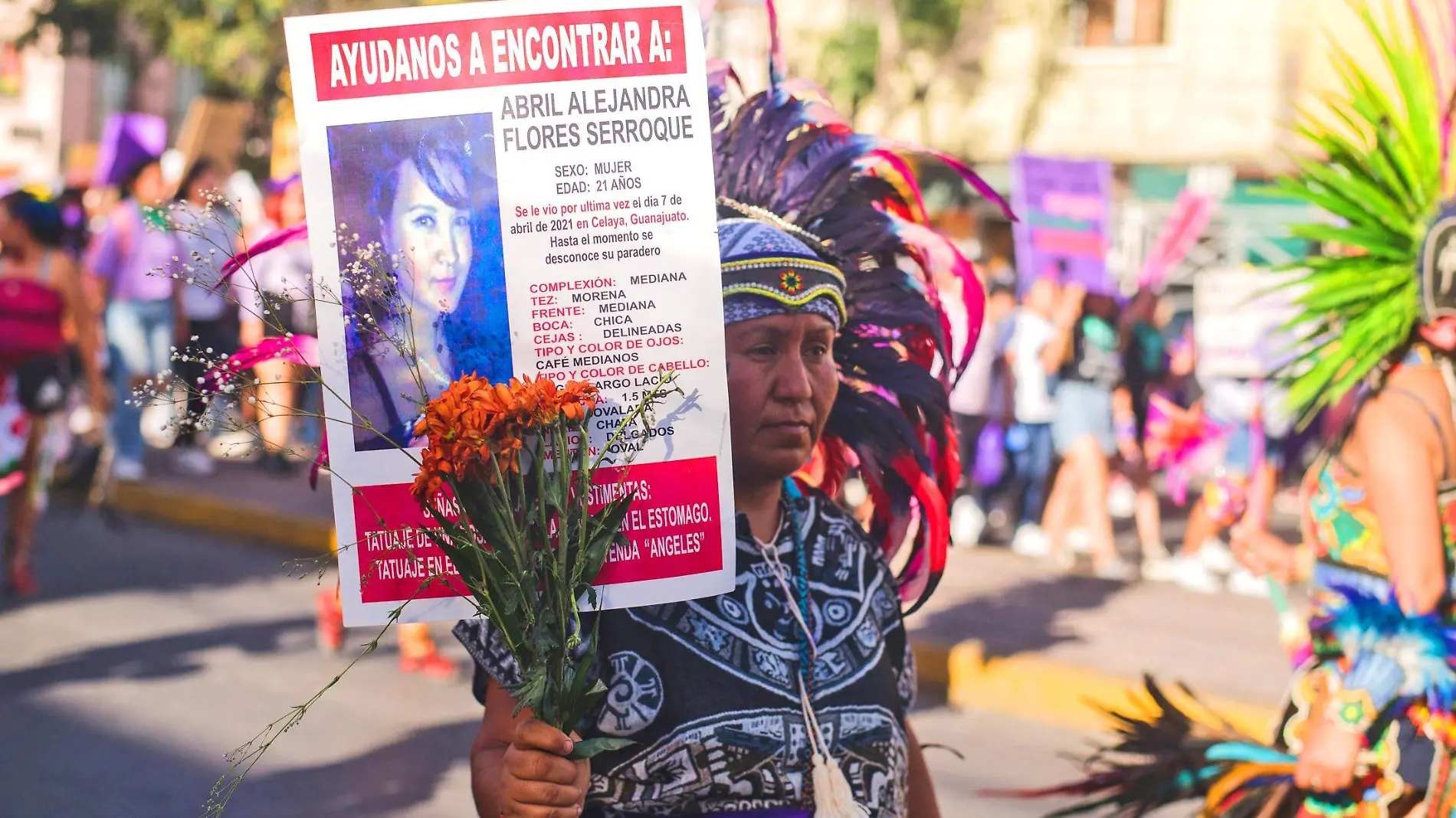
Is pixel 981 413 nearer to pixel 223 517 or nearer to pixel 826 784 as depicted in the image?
pixel 223 517

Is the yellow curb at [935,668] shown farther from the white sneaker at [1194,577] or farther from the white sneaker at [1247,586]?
the white sneaker at [1247,586]

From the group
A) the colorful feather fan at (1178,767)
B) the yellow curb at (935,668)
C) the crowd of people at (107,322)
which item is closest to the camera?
the colorful feather fan at (1178,767)

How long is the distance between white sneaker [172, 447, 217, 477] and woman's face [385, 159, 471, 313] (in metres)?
9.79

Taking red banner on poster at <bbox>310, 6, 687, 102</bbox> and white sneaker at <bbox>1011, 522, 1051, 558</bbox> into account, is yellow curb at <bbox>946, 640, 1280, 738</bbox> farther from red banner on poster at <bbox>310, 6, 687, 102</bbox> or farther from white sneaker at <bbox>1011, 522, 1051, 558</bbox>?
red banner on poster at <bbox>310, 6, 687, 102</bbox>

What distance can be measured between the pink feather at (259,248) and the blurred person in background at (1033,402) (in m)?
8.02

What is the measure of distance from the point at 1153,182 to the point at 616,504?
1981 centimetres

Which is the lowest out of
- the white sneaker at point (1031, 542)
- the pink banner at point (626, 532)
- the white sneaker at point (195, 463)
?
the white sneaker at point (1031, 542)

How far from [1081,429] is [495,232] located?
805cm

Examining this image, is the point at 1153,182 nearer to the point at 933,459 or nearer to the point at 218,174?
the point at 218,174

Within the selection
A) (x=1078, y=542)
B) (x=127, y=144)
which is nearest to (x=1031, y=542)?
(x=1078, y=542)

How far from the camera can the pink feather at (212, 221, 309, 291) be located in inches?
79.7

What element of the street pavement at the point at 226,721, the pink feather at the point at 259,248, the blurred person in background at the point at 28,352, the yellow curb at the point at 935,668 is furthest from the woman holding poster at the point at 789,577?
the blurred person in background at the point at 28,352

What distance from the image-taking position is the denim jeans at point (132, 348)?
433 inches

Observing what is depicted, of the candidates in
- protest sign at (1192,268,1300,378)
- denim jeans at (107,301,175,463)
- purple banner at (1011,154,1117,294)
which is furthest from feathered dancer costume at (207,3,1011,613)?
denim jeans at (107,301,175,463)
